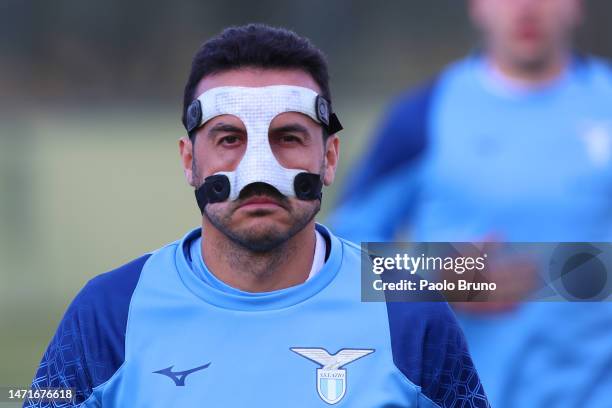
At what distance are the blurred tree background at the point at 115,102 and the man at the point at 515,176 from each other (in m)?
6.16

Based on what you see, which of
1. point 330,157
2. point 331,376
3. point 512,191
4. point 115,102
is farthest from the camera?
point 115,102

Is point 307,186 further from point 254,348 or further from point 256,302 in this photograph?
point 254,348

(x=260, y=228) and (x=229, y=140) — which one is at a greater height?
(x=229, y=140)

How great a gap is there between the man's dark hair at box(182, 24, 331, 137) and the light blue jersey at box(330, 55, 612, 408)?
2.35 m

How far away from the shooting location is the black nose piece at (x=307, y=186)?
3178mm

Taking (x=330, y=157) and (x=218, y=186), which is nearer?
(x=218, y=186)

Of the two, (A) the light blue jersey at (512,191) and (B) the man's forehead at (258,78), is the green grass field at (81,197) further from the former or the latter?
(B) the man's forehead at (258,78)

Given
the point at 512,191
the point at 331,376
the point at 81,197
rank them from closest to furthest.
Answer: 1. the point at 331,376
2. the point at 512,191
3. the point at 81,197

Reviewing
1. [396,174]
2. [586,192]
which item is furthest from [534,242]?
[396,174]

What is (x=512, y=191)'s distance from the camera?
563cm

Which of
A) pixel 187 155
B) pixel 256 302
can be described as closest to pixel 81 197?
pixel 187 155

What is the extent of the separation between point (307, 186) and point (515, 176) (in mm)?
2614

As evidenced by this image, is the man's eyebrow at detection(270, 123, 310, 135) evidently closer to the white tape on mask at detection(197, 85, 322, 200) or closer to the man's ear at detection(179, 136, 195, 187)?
the white tape on mask at detection(197, 85, 322, 200)

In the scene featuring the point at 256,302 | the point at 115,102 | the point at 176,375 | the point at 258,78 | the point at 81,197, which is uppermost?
the point at 115,102
